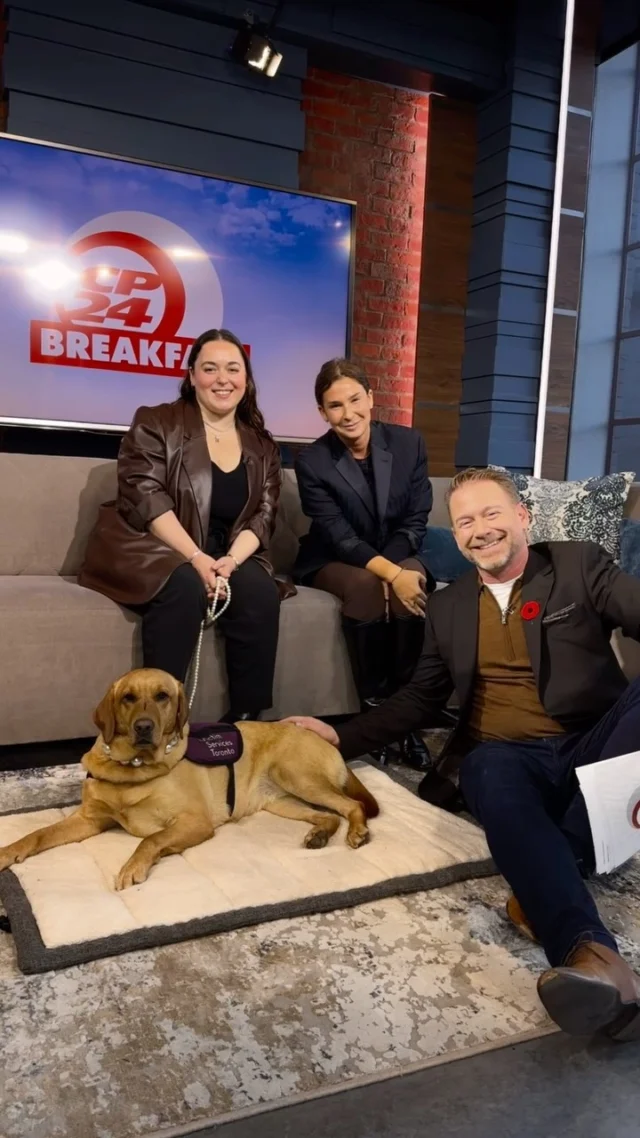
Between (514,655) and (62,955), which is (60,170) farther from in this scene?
(62,955)

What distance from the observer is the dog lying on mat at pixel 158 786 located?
1.94m

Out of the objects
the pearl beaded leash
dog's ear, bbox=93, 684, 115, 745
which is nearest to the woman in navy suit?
the pearl beaded leash

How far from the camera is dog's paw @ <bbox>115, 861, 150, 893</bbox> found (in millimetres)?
1790

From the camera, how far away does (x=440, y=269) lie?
204 inches

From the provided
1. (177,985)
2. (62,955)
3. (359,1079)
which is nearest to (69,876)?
(62,955)

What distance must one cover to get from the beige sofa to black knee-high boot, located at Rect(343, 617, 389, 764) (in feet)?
0.12

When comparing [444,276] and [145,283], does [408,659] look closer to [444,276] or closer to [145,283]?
[145,283]

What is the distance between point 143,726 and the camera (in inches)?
76.1

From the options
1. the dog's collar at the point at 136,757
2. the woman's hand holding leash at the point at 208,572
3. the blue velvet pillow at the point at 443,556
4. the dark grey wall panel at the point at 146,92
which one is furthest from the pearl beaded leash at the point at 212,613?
the dark grey wall panel at the point at 146,92

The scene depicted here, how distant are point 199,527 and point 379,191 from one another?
10.1ft

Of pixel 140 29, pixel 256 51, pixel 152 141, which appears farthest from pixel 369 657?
pixel 140 29

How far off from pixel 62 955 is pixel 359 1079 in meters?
0.59

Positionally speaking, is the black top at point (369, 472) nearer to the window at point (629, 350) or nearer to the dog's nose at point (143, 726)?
the dog's nose at point (143, 726)

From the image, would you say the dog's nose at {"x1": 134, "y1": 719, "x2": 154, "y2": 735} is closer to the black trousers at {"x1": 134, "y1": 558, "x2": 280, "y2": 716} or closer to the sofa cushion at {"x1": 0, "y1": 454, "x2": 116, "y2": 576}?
the black trousers at {"x1": 134, "y1": 558, "x2": 280, "y2": 716}
